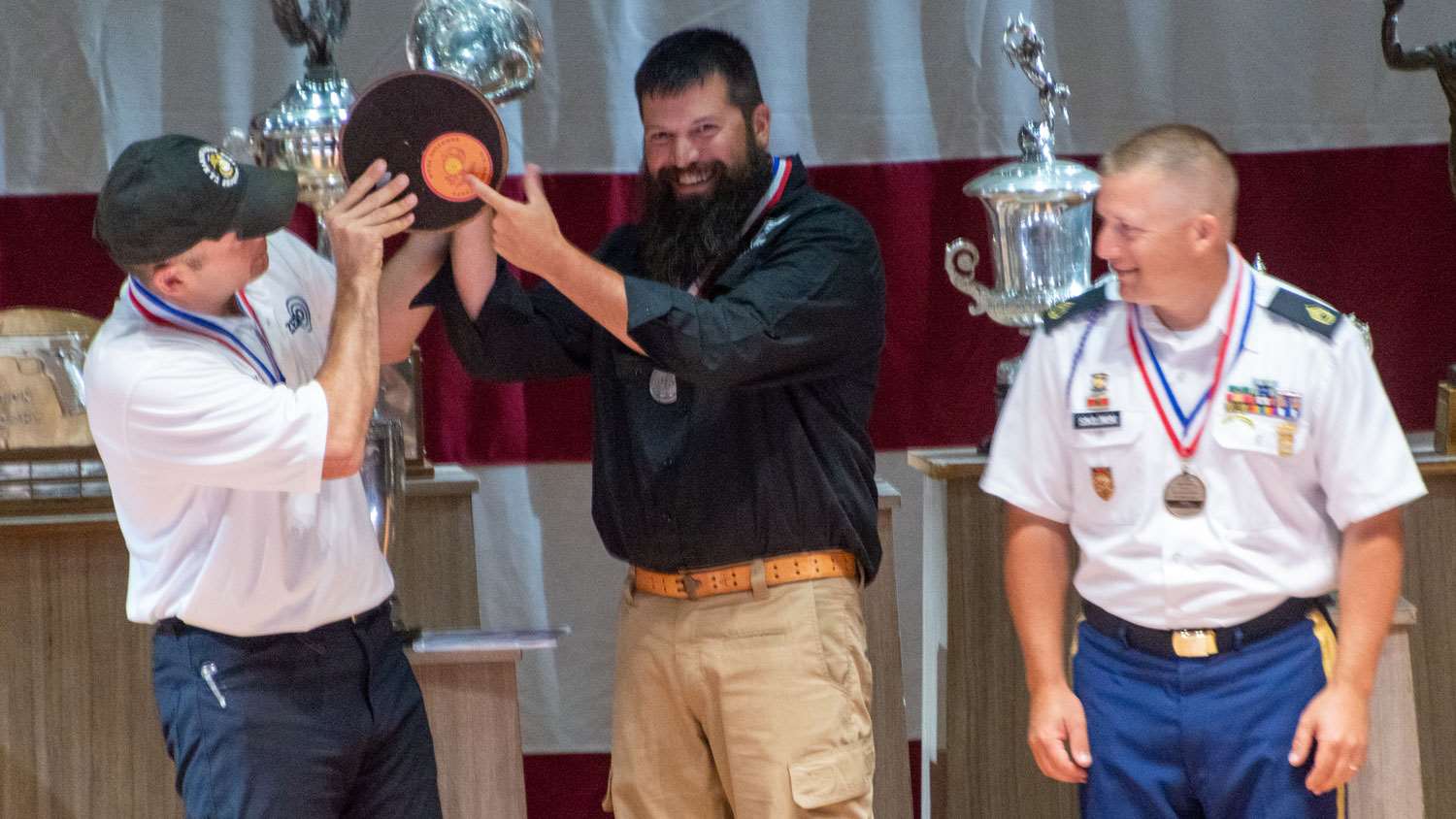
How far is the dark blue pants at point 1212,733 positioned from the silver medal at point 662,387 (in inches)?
27.0

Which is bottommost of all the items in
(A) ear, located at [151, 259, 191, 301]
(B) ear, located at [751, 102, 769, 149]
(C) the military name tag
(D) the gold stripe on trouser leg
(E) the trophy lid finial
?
(D) the gold stripe on trouser leg

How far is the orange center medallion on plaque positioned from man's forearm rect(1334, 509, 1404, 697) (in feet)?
3.64

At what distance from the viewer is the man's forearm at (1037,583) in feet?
6.40

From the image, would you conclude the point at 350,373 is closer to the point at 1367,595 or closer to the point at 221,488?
the point at 221,488

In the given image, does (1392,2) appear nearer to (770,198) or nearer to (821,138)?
(821,138)

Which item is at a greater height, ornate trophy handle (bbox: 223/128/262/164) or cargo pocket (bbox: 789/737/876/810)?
ornate trophy handle (bbox: 223/128/262/164)

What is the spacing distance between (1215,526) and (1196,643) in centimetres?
14

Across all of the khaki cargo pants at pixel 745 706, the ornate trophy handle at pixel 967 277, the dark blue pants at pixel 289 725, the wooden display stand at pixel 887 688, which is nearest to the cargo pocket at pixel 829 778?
the khaki cargo pants at pixel 745 706

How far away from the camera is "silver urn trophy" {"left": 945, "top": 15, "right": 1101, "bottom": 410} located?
2.66 m

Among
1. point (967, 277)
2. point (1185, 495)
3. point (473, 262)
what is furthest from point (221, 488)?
point (967, 277)

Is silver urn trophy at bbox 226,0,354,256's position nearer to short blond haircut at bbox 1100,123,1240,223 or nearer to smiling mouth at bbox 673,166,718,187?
smiling mouth at bbox 673,166,718,187

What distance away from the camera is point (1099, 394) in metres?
1.93

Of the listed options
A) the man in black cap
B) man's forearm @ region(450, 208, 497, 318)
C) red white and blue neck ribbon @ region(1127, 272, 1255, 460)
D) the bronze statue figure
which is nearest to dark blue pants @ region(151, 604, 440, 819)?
the man in black cap

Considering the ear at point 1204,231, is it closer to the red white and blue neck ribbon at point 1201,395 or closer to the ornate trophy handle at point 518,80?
the red white and blue neck ribbon at point 1201,395
